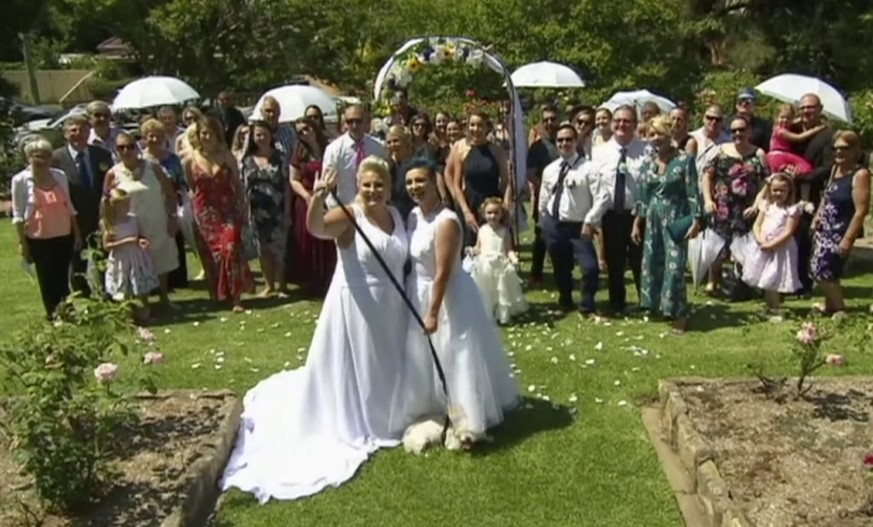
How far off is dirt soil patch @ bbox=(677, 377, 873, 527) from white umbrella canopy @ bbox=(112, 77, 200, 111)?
33.5 feet

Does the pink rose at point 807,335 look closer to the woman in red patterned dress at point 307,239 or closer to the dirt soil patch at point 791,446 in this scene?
the dirt soil patch at point 791,446

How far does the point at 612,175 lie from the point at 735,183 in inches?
50.7

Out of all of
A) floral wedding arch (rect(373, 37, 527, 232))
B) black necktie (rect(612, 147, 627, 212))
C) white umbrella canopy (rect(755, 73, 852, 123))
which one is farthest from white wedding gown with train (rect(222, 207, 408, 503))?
white umbrella canopy (rect(755, 73, 852, 123))

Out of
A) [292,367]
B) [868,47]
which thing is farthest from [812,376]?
[868,47]

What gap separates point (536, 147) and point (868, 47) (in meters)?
16.1

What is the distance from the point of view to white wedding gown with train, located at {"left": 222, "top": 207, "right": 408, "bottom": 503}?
19.3ft

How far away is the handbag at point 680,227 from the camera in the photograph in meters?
8.08

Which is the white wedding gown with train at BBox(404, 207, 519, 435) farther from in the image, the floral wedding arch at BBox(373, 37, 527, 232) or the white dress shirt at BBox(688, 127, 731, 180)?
the floral wedding arch at BBox(373, 37, 527, 232)

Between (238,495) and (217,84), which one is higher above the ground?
(217,84)

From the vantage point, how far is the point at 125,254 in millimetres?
9125

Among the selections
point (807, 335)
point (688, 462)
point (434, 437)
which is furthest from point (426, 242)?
point (807, 335)

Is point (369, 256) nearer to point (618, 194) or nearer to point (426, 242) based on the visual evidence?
point (426, 242)

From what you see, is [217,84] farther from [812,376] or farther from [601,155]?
[812,376]

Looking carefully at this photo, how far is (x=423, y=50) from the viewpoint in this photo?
11.4 m
